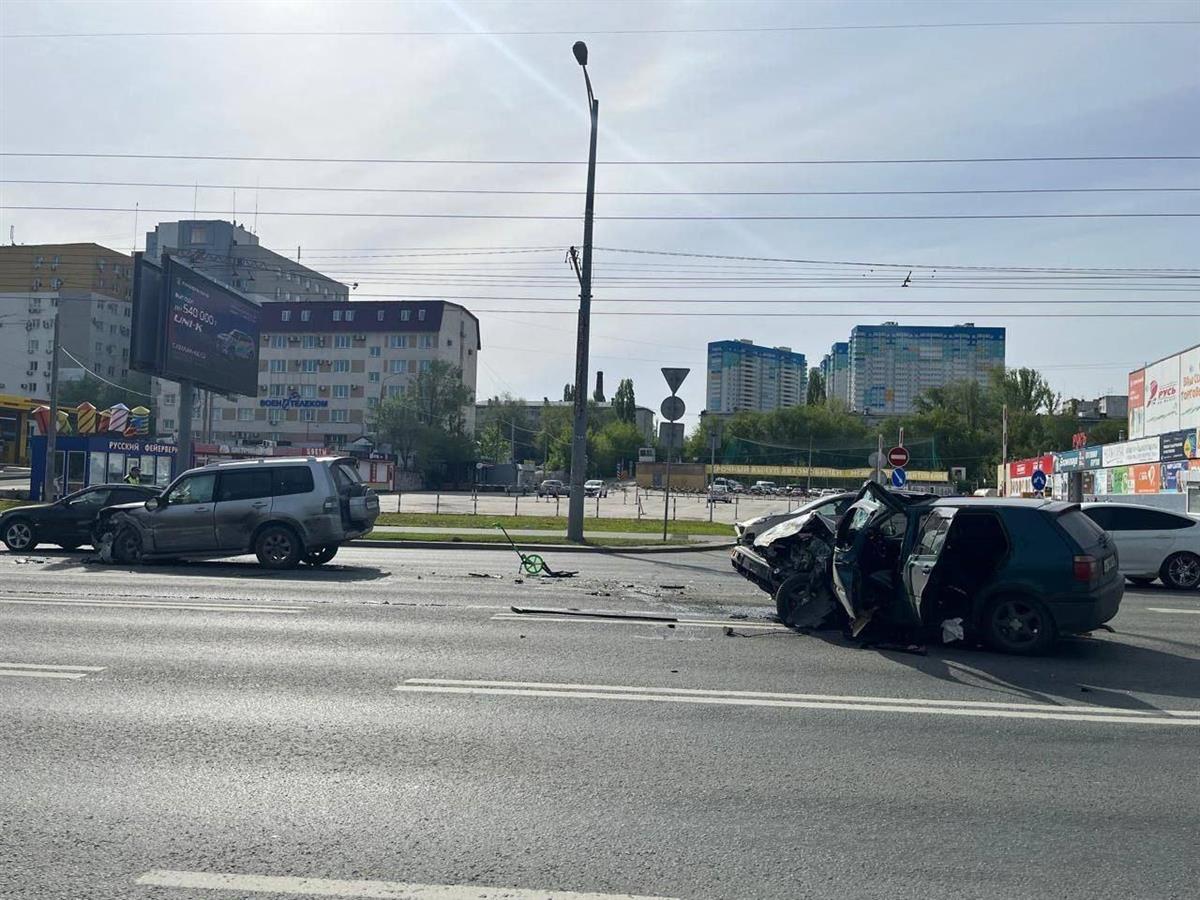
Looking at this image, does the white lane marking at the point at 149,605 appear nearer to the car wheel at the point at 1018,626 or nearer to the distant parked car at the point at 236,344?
the car wheel at the point at 1018,626

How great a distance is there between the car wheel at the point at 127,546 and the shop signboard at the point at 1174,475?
36.5 m

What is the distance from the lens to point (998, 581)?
9.60 meters

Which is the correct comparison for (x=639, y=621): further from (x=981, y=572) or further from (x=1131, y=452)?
(x=1131, y=452)

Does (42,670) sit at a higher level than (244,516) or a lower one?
lower

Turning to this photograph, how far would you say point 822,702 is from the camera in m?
7.48

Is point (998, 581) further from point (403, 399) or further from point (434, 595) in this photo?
point (403, 399)

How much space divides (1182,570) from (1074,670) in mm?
9628

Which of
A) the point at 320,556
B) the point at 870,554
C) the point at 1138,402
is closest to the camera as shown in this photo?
the point at 870,554

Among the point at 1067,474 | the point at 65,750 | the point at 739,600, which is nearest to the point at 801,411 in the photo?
the point at 1067,474

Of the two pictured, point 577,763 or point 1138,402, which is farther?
point 1138,402

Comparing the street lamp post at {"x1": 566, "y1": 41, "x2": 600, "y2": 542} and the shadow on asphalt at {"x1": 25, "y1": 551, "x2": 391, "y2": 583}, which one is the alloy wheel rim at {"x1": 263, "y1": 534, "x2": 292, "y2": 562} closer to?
the shadow on asphalt at {"x1": 25, "y1": 551, "x2": 391, "y2": 583}

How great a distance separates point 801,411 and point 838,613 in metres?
124

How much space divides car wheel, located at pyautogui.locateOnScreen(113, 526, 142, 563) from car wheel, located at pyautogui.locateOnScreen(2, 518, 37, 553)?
3777 mm

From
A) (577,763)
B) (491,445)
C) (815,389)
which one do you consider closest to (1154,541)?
(577,763)
